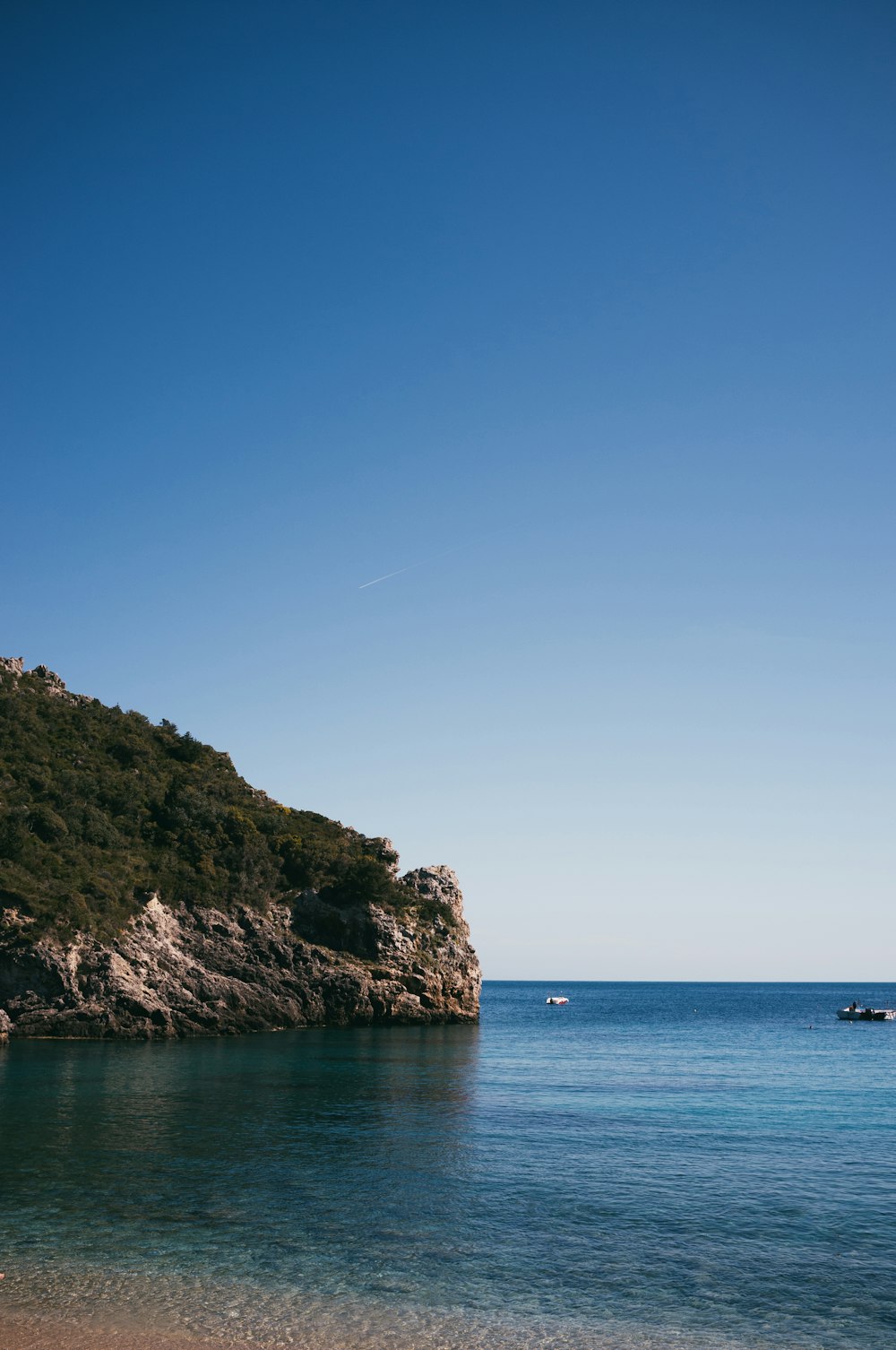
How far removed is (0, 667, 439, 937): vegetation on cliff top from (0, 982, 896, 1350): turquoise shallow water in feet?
70.9

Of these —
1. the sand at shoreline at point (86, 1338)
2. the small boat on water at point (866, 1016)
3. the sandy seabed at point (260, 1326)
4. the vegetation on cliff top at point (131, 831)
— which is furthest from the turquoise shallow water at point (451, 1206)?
the small boat on water at point (866, 1016)

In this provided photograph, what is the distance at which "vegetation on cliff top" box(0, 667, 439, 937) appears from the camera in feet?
241

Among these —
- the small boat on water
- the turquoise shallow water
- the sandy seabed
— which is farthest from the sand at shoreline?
the small boat on water

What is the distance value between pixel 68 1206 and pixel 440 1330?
41.7 feet

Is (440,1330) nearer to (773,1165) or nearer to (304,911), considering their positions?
(773,1165)

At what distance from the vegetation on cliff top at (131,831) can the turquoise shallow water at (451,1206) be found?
2162cm

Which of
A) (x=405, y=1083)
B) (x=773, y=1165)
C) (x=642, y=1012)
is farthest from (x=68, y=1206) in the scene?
(x=642, y=1012)

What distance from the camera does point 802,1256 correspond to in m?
21.6

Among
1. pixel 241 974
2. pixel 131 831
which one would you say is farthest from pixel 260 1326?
pixel 131 831

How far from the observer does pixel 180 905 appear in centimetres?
8244

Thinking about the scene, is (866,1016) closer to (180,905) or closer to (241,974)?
(241,974)

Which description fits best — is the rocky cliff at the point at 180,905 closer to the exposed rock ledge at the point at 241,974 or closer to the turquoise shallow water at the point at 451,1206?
the exposed rock ledge at the point at 241,974

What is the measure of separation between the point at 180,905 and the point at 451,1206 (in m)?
62.5

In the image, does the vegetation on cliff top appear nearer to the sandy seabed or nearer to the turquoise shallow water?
the turquoise shallow water
